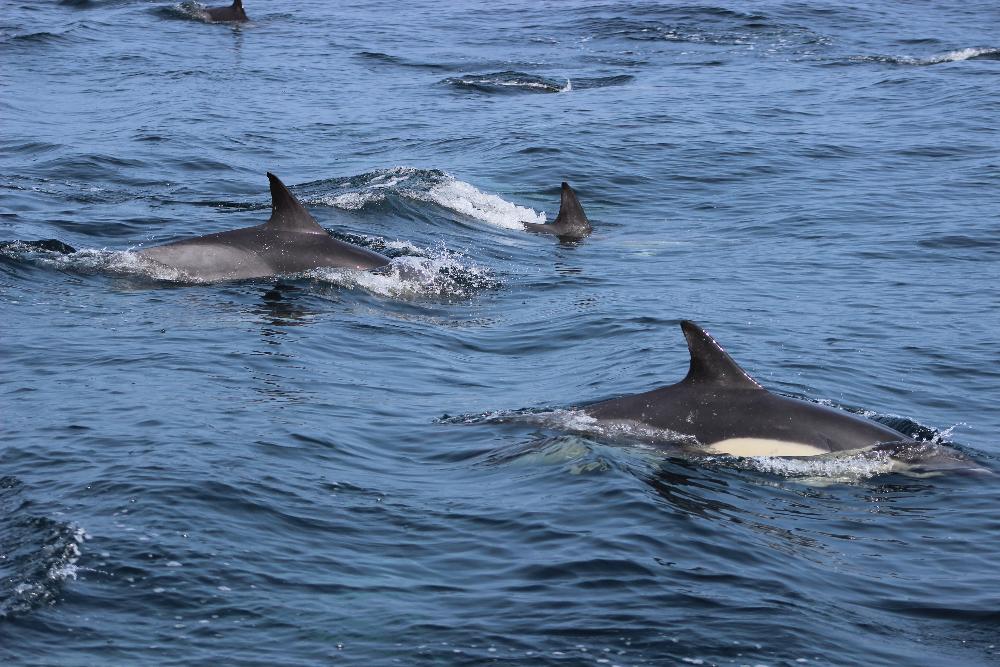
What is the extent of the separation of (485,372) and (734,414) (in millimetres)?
4041

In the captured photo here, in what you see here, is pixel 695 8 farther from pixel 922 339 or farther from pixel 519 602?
pixel 519 602

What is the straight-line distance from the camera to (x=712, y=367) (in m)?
12.9

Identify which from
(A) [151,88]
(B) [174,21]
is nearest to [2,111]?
(A) [151,88]

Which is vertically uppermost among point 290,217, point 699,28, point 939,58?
point 699,28

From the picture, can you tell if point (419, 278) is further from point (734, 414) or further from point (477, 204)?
point (734, 414)

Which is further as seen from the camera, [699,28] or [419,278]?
[699,28]

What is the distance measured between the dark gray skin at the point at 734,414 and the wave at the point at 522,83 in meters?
27.4

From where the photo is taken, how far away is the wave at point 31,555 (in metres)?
9.16

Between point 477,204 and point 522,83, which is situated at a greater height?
point 522,83

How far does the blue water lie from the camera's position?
9477 mm

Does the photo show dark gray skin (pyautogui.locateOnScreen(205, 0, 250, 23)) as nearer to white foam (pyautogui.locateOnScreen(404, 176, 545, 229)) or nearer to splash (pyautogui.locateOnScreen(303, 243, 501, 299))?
white foam (pyautogui.locateOnScreen(404, 176, 545, 229))

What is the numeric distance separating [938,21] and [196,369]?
4207 centimetres

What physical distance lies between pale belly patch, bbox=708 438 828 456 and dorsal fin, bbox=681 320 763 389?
58cm

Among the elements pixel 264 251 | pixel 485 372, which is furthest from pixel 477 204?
pixel 485 372
